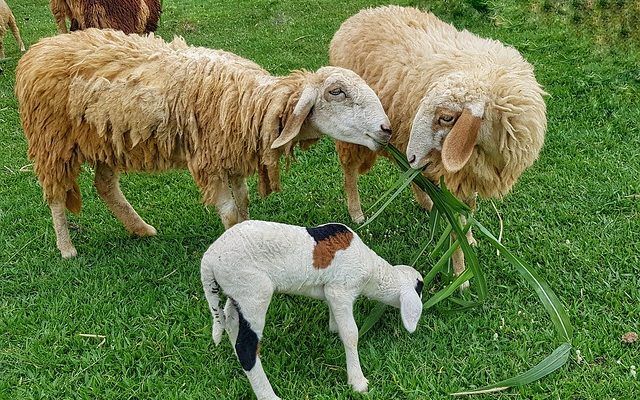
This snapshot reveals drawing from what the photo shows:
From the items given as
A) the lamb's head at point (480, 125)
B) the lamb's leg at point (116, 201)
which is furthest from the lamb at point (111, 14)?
the lamb's head at point (480, 125)

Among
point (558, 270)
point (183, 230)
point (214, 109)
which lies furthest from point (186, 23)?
point (558, 270)

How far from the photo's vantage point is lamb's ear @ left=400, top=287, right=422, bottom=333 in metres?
2.88

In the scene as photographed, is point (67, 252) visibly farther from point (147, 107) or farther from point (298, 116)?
point (298, 116)

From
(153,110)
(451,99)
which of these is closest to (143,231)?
(153,110)

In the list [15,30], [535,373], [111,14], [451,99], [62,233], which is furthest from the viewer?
[15,30]

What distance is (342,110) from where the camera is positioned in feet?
10.7

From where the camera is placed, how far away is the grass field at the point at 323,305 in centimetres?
304

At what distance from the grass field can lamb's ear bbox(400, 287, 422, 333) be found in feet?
0.91

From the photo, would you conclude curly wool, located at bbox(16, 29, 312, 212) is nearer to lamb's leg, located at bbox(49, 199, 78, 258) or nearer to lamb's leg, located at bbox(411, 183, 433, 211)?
lamb's leg, located at bbox(49, 199, 78, 258)

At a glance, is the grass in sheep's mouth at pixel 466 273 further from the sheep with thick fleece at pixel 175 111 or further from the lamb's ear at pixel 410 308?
the sheep with thick fleece at pixel 175 111

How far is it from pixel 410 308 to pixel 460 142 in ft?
2.68

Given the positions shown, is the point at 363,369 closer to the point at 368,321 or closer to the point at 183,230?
the point at 368,321

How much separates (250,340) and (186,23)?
29.0 feet

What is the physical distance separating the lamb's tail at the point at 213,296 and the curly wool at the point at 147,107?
99 cm
